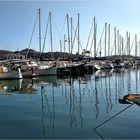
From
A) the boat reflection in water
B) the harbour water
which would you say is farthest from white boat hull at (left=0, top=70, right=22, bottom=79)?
the harbour water

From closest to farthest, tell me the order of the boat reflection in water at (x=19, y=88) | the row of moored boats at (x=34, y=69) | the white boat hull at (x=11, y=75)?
the boat reflection in water at (x=19, y=88), the white boat hull at (x=11, y=75), the row of moored boats at (x=34, y=69)

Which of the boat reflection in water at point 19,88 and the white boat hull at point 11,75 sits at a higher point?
the white boat hull at point 11,75

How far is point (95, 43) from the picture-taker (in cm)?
9156

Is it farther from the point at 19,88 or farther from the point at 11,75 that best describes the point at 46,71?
the point at 19,88

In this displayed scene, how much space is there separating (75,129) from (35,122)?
3040mm

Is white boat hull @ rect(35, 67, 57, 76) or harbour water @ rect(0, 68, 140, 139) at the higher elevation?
white boat hull @ rect(35, 67, 57, 76)

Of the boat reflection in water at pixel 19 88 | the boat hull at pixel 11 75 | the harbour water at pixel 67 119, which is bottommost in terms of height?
the boat reflection in water at pixel 19 88

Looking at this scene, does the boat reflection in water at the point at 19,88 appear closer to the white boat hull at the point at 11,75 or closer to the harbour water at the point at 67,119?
the harbour water at the point at 67,119

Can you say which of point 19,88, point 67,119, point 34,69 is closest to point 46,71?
point 34,69

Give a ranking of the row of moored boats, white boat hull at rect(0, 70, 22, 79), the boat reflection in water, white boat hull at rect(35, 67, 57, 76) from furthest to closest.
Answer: white boat hull at rect(35, 67, 57, 76), the row of moored boats, white boat hull at rect(0, 70, 22, 79), the boat reflection in water

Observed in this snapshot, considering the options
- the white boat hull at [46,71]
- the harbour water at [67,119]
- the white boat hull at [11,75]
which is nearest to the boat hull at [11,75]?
the white boat hull at [11,75]

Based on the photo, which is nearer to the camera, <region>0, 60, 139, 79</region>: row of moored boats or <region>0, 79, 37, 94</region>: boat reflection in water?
<region>0, 79, 37, 94</region>: boat reflection in water

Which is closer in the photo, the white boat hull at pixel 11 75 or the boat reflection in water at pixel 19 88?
the boat reflection in water at pixel 19 88

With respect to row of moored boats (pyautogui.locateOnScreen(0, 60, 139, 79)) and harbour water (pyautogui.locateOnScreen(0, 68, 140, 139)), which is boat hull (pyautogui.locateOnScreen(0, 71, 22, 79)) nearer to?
row of moored boats (pyautogui.locateOnScreen(0, 60, 139, 79))
